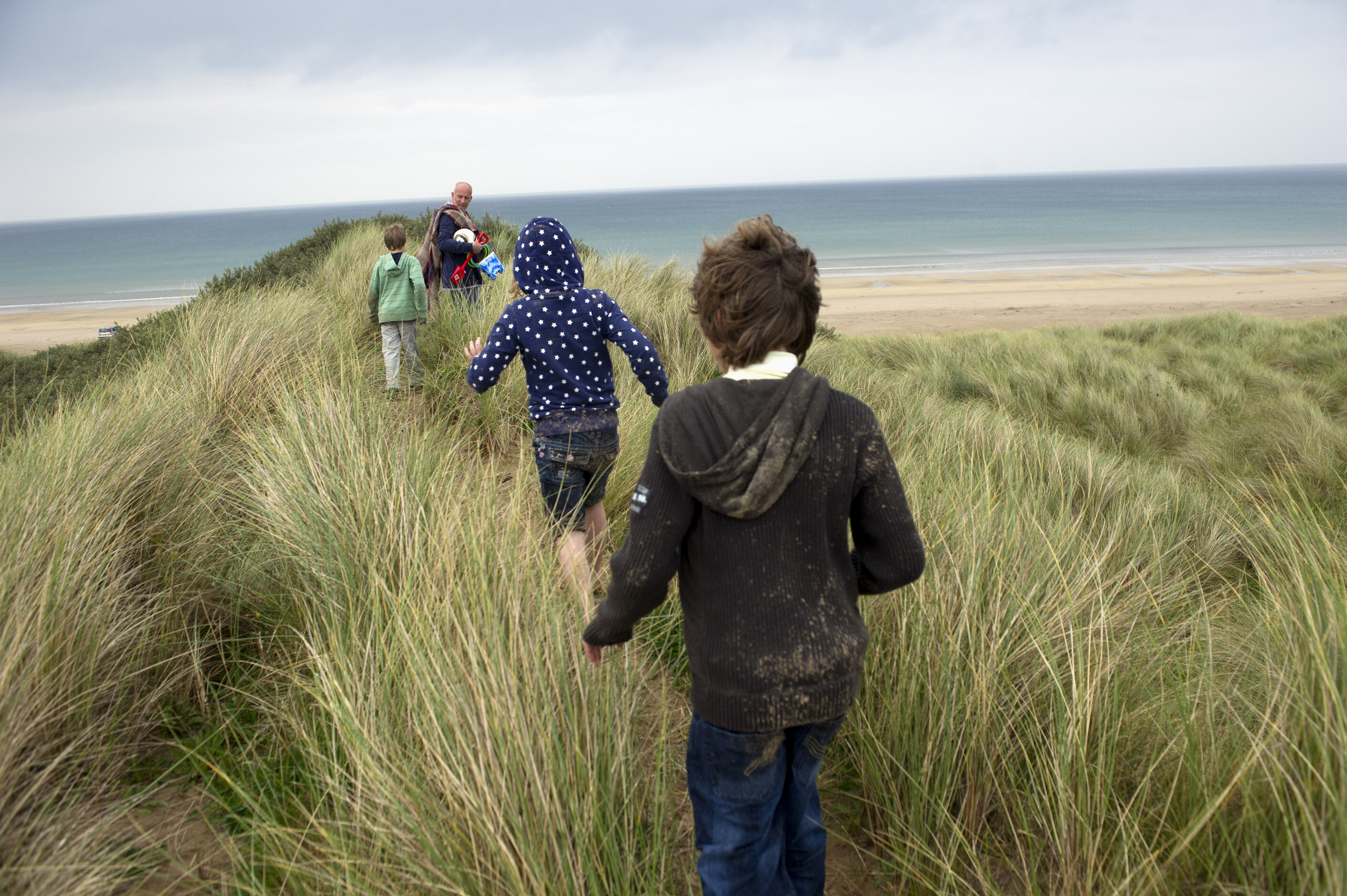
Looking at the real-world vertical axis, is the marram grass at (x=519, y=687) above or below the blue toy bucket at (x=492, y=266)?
below

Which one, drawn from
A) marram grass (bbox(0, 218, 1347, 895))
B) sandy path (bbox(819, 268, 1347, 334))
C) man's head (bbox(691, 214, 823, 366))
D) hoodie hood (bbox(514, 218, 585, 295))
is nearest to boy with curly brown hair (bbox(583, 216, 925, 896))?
man's head (bbox(691, 214, 823, 366))

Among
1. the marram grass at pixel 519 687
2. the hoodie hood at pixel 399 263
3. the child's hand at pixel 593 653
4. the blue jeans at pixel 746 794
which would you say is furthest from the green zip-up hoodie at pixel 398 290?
the blue jeans at pixel 746 794

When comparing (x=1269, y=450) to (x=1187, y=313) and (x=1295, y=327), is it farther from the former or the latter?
(x=1187, y=313)

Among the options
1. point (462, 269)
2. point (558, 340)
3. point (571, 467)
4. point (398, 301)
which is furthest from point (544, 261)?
point (462, 269)

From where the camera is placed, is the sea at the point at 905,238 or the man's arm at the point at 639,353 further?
the sea at the point at 905,238

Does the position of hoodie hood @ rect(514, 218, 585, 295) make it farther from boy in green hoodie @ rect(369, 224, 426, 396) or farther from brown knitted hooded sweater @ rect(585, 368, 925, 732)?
boy in green hoodie @ rect(369, 224, 426, 396)

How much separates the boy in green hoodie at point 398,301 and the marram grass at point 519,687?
2181 mm

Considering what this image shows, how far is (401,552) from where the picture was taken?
112 inches

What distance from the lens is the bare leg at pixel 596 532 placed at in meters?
3.66

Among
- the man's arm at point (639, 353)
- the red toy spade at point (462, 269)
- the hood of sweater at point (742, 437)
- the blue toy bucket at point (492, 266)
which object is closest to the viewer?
the hood of sweater at point (742, 437)

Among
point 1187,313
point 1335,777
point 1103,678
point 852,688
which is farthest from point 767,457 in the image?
point 1187,313

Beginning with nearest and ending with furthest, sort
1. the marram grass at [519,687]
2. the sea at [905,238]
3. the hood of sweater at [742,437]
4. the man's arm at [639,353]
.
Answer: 1. the hood of sweater at [742,437]
2. the marram grass at [519,687]
3. the man's arm at [639,353]
4. the sea at [905,238]

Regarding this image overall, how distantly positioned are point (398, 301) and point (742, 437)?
5707 millimetres

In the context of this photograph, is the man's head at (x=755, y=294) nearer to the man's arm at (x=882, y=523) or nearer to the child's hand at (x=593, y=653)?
the man's arm at (x=882, y=523)
